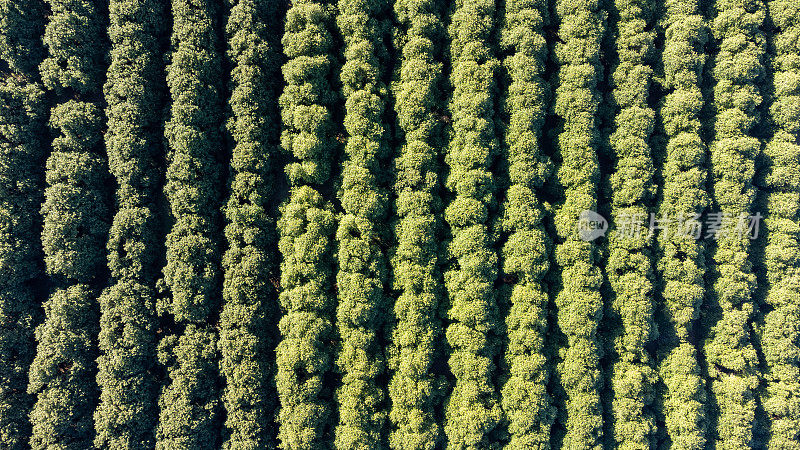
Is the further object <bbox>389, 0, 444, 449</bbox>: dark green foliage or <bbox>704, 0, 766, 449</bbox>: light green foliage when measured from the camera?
<bbox>704, 0, 766, 449</bbox>: light green foliage

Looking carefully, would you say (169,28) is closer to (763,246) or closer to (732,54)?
(732,54)

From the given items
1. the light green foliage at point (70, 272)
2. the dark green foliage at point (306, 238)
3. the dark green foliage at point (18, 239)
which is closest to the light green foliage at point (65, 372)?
the light green foliage at point (70, 272)

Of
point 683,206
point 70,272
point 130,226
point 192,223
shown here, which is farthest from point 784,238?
point 70,272

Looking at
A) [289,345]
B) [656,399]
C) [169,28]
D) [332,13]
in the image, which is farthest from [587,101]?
[169,28]

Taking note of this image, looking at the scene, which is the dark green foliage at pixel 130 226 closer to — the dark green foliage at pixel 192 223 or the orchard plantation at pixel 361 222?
the orchard plantation at pixel 361 222

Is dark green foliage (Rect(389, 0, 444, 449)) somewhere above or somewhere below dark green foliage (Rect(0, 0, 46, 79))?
below

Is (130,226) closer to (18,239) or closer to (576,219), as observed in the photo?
(18,239)

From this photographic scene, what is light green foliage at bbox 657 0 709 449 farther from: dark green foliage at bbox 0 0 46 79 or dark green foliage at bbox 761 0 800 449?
dark green foliage at bbox 0 0 46 79

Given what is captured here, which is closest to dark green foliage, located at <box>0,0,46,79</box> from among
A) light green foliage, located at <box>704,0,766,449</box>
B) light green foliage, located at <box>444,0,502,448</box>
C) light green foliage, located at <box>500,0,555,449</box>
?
light green foliage, located at <box>444,0,502,448</box>
